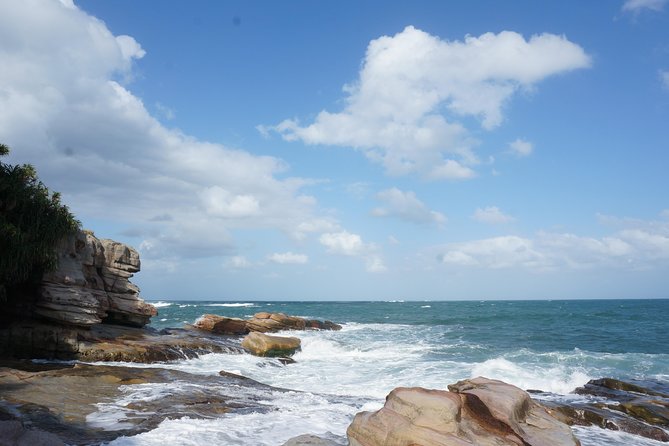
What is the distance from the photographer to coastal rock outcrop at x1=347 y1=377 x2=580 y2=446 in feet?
27.4

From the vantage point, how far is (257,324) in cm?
4141

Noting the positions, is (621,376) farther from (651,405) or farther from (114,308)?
(114,308)

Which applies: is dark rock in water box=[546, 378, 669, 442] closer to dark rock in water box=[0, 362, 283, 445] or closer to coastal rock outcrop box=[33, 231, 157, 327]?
dark rock in water box=[0, 362, 283, 445]

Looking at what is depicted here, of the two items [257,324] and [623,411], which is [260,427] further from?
[257,324]

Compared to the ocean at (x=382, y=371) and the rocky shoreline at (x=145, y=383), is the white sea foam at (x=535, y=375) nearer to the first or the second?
the ocean at (x=382, y=371)

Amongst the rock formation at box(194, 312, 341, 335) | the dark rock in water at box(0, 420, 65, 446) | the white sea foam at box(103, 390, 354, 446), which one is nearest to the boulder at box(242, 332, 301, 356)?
the rock formation at box(194, 312, 341, 335)

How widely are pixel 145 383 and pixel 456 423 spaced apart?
1206cm

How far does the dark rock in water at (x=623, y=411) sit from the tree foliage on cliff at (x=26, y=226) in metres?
21.8

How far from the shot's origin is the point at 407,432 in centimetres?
840

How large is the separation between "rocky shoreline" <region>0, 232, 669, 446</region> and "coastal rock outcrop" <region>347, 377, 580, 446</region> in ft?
0.08

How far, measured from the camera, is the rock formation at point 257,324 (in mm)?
37250

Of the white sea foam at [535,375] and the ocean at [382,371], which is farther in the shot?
the white sea foam at [535,375]

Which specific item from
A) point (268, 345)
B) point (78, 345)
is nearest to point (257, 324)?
point (268, 345)

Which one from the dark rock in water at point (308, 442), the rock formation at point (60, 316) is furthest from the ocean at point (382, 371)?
the rock formation at point (60, 316)
